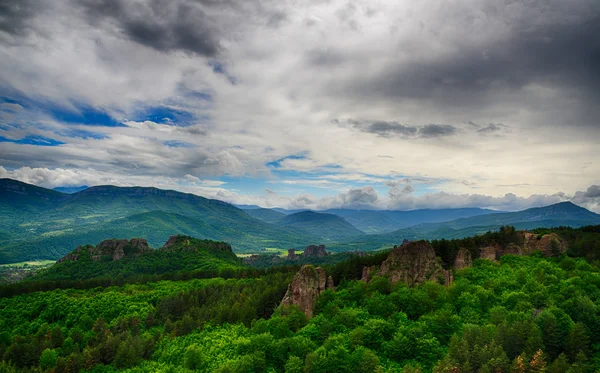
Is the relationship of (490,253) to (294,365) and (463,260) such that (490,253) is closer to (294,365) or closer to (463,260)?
(463,260)

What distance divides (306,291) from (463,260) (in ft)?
158

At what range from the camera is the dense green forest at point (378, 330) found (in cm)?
5106

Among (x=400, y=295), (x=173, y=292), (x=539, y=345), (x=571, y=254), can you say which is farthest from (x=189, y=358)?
(x=571, y=254)

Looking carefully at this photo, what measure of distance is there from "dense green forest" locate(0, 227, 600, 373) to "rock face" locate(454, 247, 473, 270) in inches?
133

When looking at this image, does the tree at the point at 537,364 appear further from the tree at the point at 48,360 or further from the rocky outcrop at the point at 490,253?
the tree at the point at 48,360

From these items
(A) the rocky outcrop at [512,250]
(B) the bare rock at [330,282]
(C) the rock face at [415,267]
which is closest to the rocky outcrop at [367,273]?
(C) the rock face at [415,267]

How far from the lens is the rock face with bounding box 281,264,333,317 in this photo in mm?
77875

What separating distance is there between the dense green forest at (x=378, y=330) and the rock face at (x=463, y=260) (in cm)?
337

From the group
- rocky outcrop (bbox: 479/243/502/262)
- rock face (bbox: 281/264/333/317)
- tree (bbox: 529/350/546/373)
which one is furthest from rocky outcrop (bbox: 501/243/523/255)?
tree (bbox: 529/350/546/373)

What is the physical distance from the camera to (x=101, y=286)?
14825 centimetres

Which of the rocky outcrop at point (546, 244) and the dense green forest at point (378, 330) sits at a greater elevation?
the rocky outcrop at point (546, 244)

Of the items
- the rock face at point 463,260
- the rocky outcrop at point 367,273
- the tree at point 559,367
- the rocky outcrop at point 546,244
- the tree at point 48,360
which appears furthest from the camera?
the rocky outcrop at point 546,244

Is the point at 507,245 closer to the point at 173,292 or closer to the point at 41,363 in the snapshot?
the point at 173,292

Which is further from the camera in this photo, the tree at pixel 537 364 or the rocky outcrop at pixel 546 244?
the rocky outcrop at pixel 546 244
